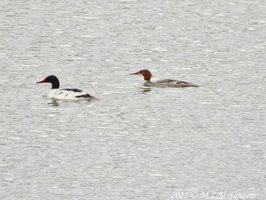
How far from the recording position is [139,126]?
1174 inches

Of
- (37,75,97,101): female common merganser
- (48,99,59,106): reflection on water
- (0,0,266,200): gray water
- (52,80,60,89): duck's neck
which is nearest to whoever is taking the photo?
(0,0,266,200): gray water

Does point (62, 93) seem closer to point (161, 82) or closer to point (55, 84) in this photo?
point (55, 84)

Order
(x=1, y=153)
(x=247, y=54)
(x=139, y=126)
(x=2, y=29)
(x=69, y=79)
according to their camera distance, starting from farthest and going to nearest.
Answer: (x=2, y=29), (x=247, y=54), (x=69, y=79), (x=139, y=126), (x=1, y=153)

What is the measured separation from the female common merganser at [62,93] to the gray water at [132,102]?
0.83 ft

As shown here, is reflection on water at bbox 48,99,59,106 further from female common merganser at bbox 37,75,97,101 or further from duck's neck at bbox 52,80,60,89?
duck's neck at bbox 52,80,60,89

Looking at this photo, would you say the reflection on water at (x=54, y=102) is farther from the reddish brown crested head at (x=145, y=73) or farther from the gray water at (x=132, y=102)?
the reddish brown crested head at (x=145, y=73)

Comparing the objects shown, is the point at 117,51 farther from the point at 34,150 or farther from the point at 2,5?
the point at 34,150

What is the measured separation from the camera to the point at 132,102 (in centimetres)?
3309

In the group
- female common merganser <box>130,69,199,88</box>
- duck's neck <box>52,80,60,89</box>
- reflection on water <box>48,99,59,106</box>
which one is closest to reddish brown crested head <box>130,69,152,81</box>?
female common merganser <box>130,69,199,88</box>

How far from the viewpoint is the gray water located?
81.8ft

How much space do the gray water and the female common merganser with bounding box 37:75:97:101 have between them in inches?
10.0

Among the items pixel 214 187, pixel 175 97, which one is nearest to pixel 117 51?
pixel 175 97

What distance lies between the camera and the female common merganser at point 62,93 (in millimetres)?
33062

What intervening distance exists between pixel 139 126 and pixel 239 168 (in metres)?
4.61
